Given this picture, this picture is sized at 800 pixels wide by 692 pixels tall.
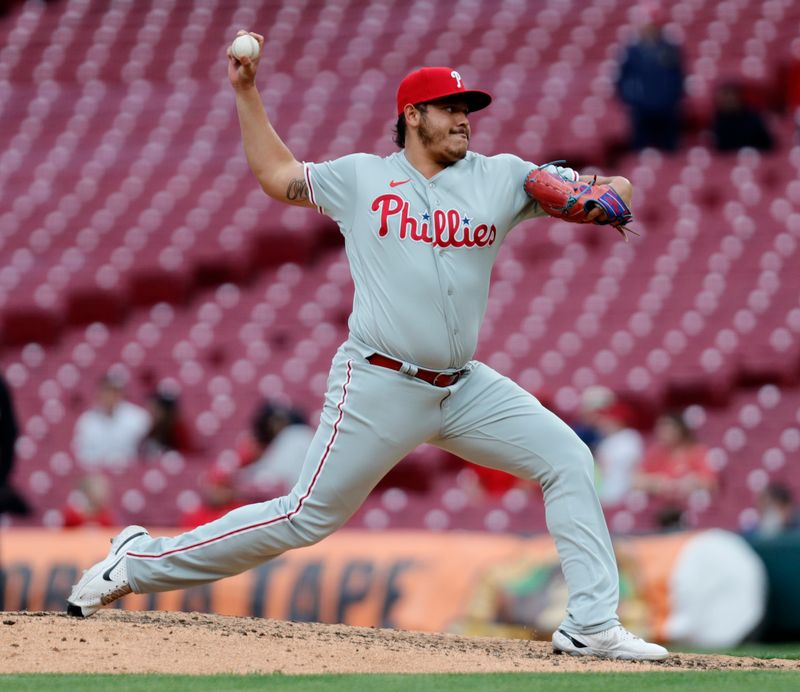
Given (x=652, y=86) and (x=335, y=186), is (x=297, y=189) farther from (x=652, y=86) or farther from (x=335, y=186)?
(x=652, y=86)

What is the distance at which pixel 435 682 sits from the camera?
3.85 metres

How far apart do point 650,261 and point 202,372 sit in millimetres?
3349

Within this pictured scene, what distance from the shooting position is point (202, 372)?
10.8m

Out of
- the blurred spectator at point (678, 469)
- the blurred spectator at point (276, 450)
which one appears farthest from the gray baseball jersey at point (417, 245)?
the blurred spectator at point (276, 450)

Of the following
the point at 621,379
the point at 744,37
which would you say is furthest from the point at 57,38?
the point at 621,379

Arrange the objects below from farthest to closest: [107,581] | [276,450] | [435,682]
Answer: [276,450] < [107,581] < [435,682]

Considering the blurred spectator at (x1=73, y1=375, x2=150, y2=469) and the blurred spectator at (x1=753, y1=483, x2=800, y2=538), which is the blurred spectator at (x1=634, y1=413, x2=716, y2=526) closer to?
the blurred spectator at (x1=753, y1=483, x2=800, y2=538)

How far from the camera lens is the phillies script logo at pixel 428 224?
421cm

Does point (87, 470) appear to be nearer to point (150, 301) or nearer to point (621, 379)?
point (150, 301)

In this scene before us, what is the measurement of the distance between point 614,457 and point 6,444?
3286 mm

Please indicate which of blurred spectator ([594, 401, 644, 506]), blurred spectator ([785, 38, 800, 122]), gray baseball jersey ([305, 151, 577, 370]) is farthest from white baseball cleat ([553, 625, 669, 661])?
blurred spectator ([785, 38, 800, 122])

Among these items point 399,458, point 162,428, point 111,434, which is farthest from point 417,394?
point 111,434

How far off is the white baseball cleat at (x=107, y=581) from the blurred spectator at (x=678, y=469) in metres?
3.86

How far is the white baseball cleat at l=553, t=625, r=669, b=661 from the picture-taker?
14.1ft
